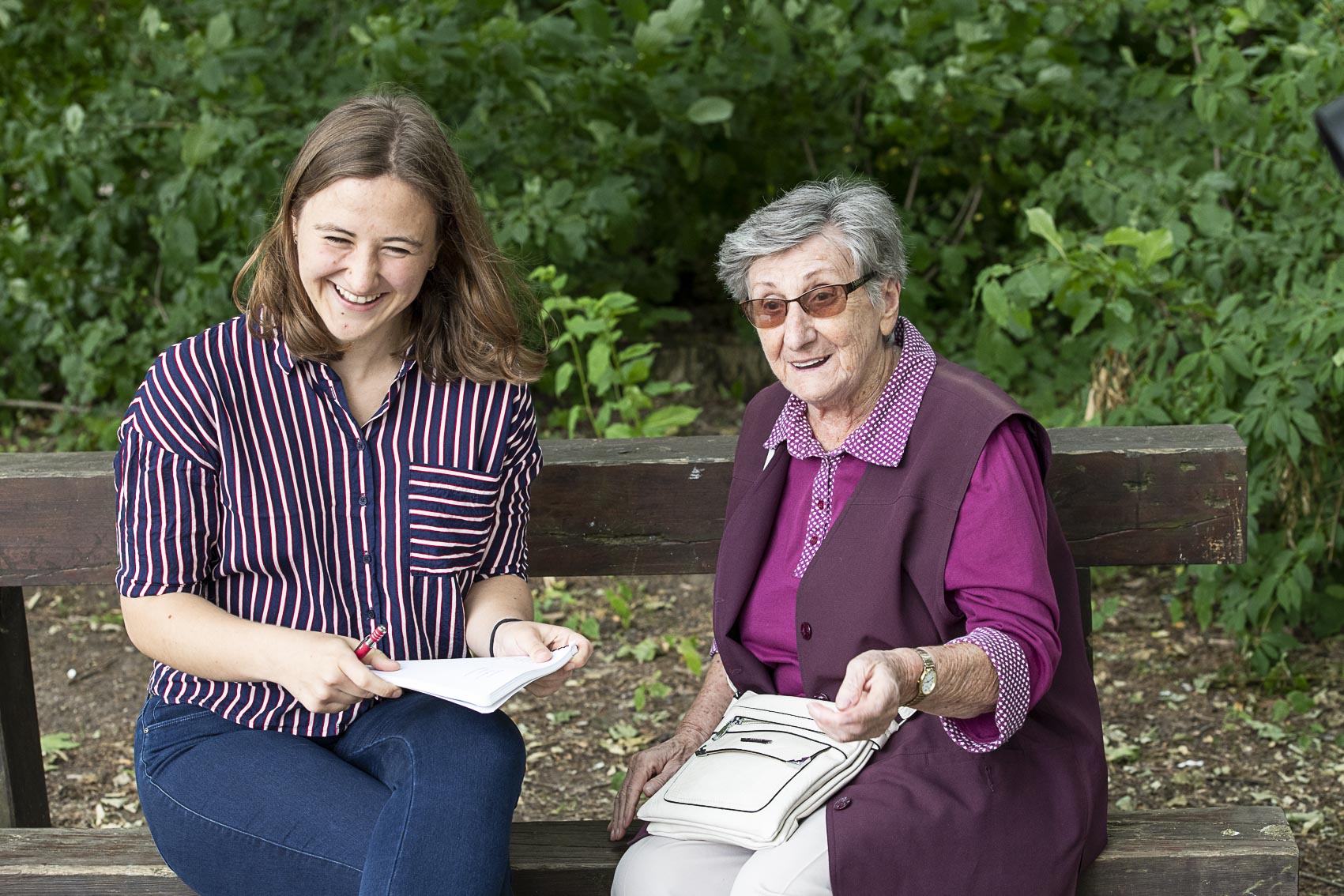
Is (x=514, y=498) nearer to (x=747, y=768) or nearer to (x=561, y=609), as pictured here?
(x=747, y=768)

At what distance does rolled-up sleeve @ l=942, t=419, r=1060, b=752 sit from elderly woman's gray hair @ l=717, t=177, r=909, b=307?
344 mm

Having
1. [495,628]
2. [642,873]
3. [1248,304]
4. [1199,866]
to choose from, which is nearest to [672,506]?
[495,628]

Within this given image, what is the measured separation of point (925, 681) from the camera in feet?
6.23

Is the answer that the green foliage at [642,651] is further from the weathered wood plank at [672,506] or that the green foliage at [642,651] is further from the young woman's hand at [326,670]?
the young woman's hand at [326,670]

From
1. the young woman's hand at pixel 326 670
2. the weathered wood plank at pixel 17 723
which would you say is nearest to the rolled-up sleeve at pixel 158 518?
the young woman's hand at pixel 326 670

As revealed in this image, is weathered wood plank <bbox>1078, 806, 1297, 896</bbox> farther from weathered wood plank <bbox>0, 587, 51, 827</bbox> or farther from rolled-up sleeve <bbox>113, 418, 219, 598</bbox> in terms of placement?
weathered wood plank <bbox>0, 587, 51, 827</bbox>

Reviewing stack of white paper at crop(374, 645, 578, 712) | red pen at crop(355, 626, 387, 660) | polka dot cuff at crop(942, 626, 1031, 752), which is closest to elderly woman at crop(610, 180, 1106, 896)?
polka dot cuff at crop(942, 626, 1031, 752)

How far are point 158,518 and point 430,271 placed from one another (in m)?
0.61

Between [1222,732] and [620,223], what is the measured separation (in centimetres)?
254

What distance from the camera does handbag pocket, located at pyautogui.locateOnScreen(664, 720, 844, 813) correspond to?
2.08 meters

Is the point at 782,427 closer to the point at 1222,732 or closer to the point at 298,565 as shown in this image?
the point at 298,565

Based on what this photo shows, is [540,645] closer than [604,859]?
Yes

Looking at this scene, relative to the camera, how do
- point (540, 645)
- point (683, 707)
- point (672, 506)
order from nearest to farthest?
point (540, 645) < point (672, 506) < point (683, 707)

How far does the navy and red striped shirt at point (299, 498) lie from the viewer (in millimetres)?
2164
